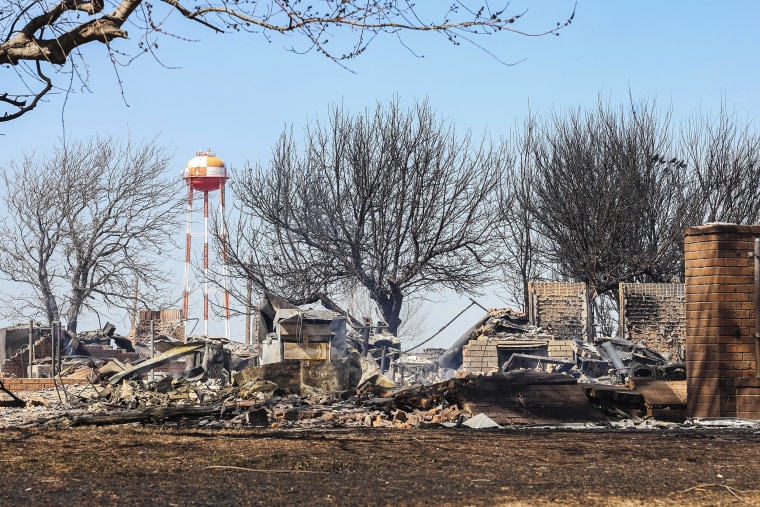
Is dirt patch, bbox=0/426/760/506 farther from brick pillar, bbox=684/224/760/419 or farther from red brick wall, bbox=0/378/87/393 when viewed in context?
red brick wall, bbox=0/378/87/393

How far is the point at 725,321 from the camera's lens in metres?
11.8

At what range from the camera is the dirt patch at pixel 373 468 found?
233 inches

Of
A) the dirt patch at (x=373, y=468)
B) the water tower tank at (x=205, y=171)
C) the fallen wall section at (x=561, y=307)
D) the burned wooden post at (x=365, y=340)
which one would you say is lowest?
the dirt patch at (x=373, y=468)

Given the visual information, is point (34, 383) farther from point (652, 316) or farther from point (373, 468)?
point (652, 316)

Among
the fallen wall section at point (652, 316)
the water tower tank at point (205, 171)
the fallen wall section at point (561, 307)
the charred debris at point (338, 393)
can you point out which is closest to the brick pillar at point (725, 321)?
the charred debris at point (338, 393)

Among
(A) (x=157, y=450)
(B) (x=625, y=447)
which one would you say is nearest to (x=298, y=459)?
(A) (x=157, y=450)

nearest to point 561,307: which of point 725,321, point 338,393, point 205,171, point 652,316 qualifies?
point 652,316

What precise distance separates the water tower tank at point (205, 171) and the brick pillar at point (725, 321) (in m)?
42.9

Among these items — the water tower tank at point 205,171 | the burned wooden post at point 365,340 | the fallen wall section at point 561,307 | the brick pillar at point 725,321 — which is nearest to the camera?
the brick pillar at point 725,321

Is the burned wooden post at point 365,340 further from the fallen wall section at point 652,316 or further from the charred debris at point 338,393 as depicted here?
the fallen wall section at point 652,316

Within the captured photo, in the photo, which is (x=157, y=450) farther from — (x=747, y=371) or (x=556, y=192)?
(x=556, y=192)

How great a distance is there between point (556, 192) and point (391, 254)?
6.03 meters

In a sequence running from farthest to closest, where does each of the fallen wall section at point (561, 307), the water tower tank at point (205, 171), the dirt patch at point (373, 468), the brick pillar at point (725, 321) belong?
the water tower tank at point (205, 171) < the fallen wall section at point (561, 307) < the brick pillar at point (725, 321) < the dirt patch at point (373, 468)

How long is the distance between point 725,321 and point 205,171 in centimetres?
4322
